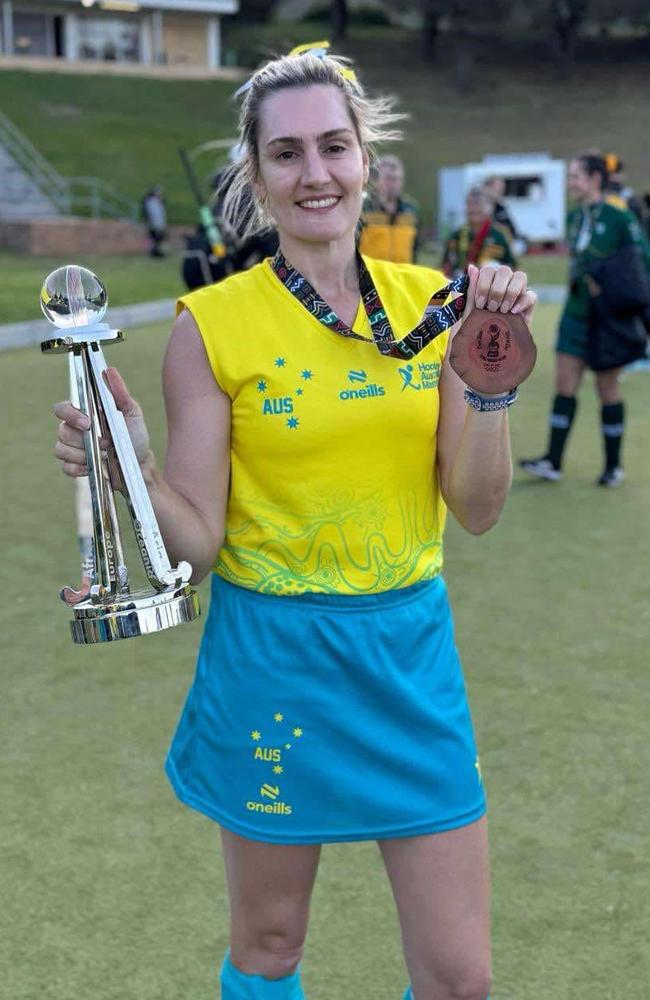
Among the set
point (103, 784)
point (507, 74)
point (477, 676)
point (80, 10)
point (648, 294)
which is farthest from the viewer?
point (507, 74)

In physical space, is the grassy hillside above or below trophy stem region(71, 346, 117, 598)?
Answer: below

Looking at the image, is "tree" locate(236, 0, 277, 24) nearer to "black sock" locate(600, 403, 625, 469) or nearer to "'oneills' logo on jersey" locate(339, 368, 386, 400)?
"black sock" locate(600, 403, 625, 469)

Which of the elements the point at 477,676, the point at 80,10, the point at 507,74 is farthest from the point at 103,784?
the point at 507,74

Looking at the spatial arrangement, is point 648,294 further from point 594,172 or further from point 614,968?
point 614,968

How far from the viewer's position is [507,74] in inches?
2399

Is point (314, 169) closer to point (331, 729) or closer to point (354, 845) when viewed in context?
point (331, 729)

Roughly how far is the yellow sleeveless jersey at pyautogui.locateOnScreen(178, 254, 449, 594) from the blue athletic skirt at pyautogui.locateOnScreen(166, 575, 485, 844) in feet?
0.19

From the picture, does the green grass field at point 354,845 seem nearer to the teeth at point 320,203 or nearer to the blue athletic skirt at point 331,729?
the blue athletic skirt at point 331,729

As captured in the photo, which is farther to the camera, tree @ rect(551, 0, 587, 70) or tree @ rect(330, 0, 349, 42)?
tree @ rect(330, 0, 349, 42)

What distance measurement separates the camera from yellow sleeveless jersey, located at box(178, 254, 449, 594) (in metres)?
2.25

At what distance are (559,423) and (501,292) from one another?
6.31 meters

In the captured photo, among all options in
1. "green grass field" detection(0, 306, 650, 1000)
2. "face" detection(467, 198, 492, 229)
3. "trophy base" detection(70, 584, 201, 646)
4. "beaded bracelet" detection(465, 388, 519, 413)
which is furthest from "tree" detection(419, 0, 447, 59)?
"trophy base" detection(70, 584, 201, 646)

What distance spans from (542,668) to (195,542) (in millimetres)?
3077

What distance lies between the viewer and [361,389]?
2256 mm
